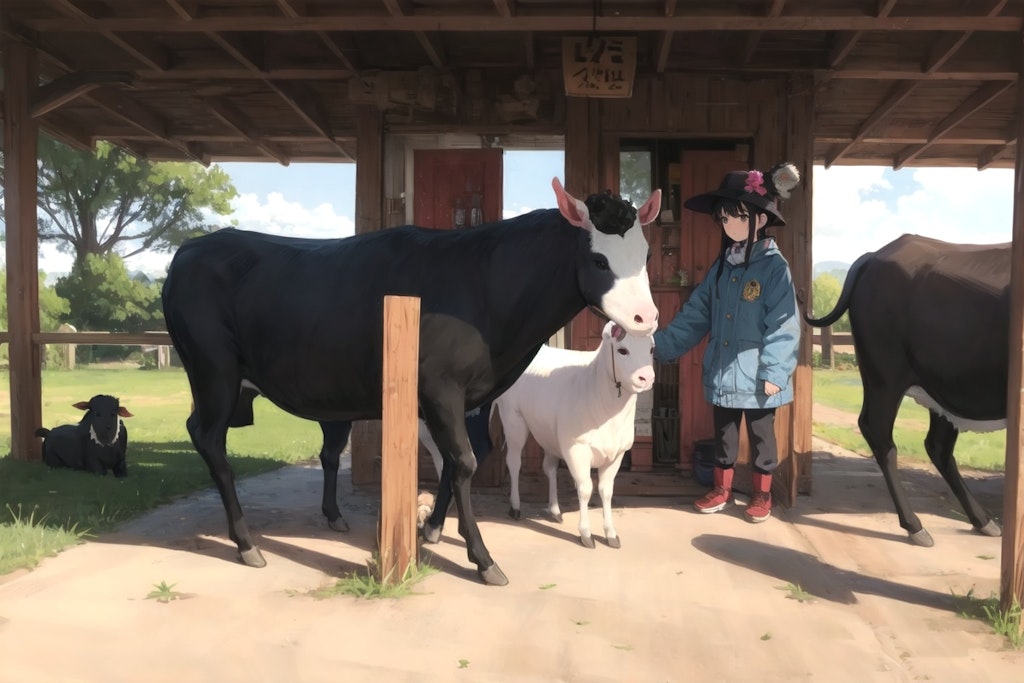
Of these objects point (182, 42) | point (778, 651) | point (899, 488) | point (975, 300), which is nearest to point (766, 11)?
Answer: point (975, 300)

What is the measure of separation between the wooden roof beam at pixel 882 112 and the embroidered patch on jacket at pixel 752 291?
2.57m

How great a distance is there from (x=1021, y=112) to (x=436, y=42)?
3.61m

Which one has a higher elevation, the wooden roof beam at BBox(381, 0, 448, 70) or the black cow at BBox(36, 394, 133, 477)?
the wooden roof beam at BBox(381, 0, 448, 70)

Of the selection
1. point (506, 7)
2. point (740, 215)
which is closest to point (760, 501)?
point (740, 215)

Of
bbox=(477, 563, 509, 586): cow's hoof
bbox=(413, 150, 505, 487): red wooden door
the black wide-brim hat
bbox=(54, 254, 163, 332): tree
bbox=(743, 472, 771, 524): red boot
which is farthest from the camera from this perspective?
bbox=(54, 254, 163, 332): tree

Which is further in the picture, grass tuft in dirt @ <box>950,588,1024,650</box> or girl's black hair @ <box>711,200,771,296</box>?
girl's black hair @ <box>711,200,771,296</box>

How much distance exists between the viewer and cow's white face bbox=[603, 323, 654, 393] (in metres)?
3.80

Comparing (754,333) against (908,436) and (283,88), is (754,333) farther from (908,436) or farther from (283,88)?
(908,436)

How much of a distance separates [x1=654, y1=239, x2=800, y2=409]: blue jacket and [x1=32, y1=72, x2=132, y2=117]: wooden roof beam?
14.7 feet

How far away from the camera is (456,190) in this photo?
5.64 metres

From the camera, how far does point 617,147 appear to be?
5.45 meters

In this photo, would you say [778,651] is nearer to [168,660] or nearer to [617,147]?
[168,660]

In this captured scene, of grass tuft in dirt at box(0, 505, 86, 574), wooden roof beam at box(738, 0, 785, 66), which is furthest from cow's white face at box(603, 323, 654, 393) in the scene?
grass tuft in dirt at box(0, 505, 86, 574)

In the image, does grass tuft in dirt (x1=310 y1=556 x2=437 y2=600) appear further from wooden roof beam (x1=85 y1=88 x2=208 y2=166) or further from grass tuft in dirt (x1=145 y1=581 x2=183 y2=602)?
wooden roof beam (x1=85 y1=88 x2=208 y2=166)
